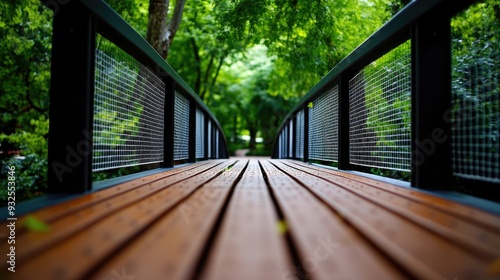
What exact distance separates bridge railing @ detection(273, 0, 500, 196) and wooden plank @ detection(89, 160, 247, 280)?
130 centimetres

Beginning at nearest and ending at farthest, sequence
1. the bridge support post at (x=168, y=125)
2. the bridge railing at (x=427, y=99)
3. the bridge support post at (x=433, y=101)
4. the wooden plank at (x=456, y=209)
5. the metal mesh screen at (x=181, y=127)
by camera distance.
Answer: the wooden plank at (x=456, y=209), the bridge railing at (x=427, y=99), the bridge support post at (x=433, y=101), the bridge support post at (x=168, y=125), the metal mesh screen at (x=181, y=127)

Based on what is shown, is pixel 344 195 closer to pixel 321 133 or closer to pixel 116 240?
pixel 116 240

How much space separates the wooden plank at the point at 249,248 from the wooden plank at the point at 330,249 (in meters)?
0.05

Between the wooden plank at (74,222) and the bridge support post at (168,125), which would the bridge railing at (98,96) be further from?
the wooden plank at (74,222)

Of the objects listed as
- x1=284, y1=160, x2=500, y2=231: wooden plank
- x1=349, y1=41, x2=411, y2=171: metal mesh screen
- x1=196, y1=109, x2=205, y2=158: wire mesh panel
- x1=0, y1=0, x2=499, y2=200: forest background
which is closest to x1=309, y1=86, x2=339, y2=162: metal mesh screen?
x1=349, y1=41, x2=411, y2=171: metal mesh screen

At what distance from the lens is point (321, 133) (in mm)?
4953

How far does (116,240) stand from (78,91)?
1127mm

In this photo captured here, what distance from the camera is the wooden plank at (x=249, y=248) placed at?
0.77 m

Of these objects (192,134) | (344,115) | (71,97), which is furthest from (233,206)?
(192,134)

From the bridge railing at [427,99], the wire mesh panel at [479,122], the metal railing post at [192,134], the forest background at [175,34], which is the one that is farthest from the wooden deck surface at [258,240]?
the forest background at [175,34]

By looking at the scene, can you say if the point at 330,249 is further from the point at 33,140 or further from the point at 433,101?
the point at 33,140

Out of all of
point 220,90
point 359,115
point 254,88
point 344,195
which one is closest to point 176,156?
point 359,115

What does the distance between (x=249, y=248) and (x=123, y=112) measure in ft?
6.92

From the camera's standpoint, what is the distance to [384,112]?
2.92m
